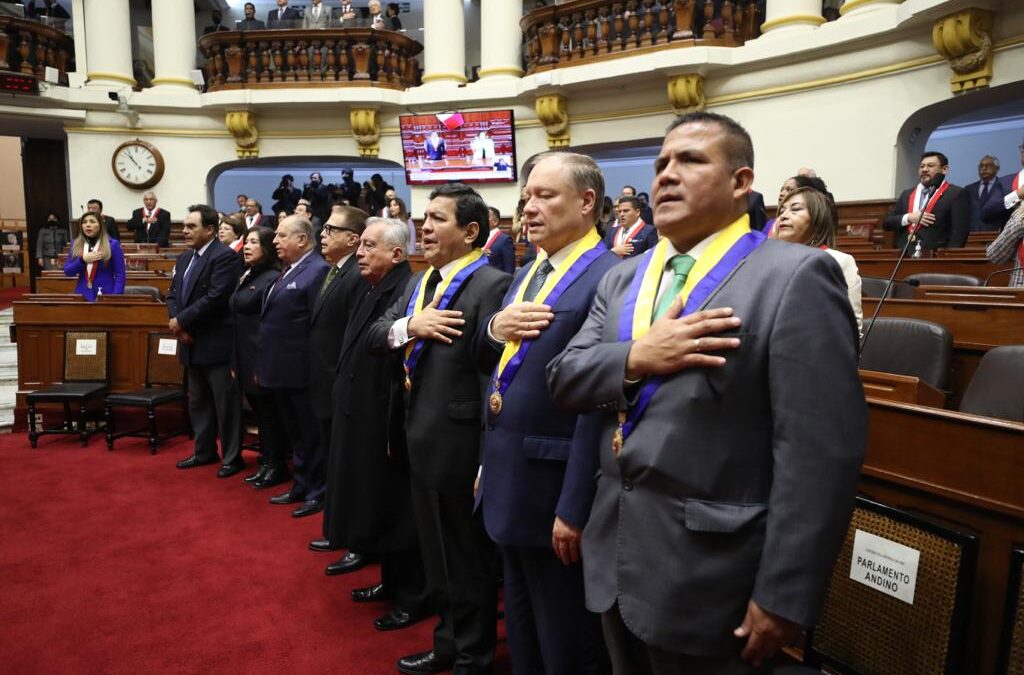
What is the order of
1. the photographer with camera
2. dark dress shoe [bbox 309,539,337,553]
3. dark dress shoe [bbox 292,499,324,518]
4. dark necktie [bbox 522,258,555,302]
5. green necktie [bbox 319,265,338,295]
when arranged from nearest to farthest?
dark necktie [bbox 522,258,555,302] → dark dress shoe [bbox 309,539,337,553] → green necktie [bbox 319,265,338,295] → dark dress shoe [bbox 292,499,324,518] → the photographer with camera

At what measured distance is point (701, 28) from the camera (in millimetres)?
7504

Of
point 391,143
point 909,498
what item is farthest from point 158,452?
point 391,143

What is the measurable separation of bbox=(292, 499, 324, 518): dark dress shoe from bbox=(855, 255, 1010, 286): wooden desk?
3.44m

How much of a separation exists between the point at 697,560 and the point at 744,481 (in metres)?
0.13

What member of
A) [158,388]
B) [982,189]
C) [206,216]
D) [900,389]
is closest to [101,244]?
[158,388]

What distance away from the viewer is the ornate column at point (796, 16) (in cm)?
666

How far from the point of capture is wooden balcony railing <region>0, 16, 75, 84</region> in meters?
8.83

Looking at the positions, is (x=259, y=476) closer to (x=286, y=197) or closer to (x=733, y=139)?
(x=733, y=139)

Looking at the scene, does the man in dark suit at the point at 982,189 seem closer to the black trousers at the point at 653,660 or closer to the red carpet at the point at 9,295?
the black trousers at the point at 653,660

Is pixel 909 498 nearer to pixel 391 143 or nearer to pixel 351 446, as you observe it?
pixel 351 446

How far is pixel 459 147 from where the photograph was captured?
8938 mm

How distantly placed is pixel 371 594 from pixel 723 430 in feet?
5.89

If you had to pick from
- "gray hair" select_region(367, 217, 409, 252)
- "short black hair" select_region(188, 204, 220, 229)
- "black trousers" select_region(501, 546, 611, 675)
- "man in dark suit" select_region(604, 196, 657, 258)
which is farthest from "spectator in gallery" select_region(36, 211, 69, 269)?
"black trousers" select_region(501, 546, 611, 675)

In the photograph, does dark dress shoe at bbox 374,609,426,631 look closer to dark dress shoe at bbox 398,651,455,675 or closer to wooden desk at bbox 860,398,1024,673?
dark dress shoe at bbox 398,651,455,675
